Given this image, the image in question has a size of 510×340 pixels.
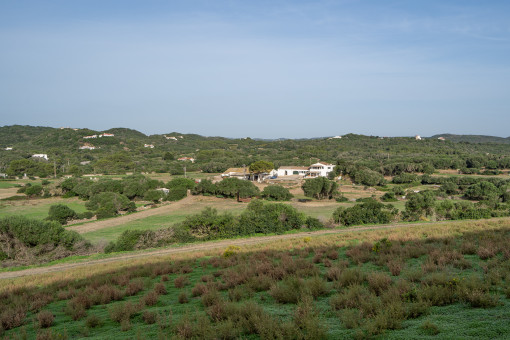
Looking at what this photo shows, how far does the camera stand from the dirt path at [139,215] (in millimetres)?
34719

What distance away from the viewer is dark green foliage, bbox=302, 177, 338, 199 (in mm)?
52938

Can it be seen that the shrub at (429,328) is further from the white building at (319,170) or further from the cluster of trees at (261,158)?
the white building at (319,170)

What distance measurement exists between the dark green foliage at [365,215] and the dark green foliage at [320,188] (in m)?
25.0

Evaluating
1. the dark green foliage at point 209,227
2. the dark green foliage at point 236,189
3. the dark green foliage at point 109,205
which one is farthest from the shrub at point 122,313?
the dark green foliage at point 236,189

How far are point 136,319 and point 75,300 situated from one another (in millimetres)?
2423

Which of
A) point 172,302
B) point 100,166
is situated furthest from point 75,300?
point 100,166

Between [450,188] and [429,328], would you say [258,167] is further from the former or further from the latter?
[429,328]

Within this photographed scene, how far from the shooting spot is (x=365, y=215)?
87.5 ft

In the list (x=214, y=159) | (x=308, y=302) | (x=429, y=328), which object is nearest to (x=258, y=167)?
(x=214, y=159)

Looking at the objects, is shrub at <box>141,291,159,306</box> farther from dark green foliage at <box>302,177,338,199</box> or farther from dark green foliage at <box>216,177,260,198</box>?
dark green foliage at <box>302,177,338,199</box>

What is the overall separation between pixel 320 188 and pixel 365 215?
1026 inches

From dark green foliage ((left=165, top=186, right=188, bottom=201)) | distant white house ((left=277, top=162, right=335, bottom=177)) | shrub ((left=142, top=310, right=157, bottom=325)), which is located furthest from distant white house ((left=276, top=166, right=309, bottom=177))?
shrub ((left=142, top=310, right=157, bottom=325))

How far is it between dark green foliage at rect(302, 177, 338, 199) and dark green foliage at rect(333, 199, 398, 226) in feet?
82.1

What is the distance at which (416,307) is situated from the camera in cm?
498
